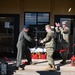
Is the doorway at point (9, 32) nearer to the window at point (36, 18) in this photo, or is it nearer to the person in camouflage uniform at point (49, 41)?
the window at point (36, 18)

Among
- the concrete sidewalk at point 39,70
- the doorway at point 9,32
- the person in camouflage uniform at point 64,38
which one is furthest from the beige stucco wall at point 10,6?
the concrete sidewalk at point 39,70

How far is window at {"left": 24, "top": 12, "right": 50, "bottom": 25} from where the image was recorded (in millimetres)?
15289

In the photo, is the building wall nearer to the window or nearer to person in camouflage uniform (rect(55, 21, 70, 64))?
the window

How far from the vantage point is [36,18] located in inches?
602

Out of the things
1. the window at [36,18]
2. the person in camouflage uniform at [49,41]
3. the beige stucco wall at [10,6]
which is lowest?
the person in camouflage uniform at [49,41]

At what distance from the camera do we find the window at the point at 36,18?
15.3 m

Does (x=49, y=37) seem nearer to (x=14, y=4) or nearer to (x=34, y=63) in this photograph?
(x=34, y=63)

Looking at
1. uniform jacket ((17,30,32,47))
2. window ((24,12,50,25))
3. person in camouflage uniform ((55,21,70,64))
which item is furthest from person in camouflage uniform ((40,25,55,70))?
window ((24,12,50,25))

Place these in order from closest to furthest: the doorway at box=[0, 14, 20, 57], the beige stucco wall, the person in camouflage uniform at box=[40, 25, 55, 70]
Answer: the person in camouflage uniform at box=[40, 25, 55, 70] < the beige stucco wall < the doorway at box=[0, 14, 20, 57]

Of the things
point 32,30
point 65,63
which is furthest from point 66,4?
point 65,63

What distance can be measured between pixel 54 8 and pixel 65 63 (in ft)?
10.2

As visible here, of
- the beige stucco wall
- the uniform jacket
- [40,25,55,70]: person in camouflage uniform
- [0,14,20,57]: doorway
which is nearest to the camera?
the uniform jacket

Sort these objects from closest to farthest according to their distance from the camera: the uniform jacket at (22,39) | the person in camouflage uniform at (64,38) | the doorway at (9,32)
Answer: the uniform jacket at (22,39)
the person in camouflage uniform at (64,38)
the doorway at (9,32)

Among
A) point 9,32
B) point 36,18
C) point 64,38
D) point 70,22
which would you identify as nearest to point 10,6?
point 9,32
